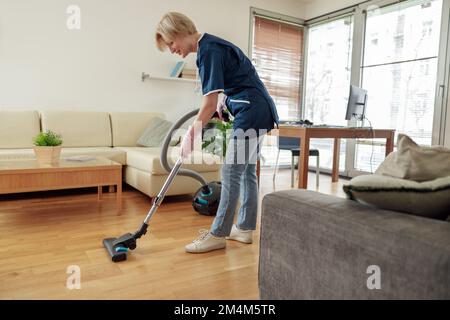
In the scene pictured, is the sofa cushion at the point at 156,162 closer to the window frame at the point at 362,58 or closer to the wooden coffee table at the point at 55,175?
the wooden coffee table at the point at 55,175

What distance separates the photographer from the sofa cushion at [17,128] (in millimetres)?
3139

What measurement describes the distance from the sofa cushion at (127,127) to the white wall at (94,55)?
27 cm

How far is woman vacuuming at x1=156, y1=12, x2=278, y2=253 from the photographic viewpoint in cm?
163

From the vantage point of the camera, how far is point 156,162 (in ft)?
9.01

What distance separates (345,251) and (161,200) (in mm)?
1230

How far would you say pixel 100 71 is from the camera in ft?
12.6

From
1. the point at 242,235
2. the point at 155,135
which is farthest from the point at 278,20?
the point at 242,235

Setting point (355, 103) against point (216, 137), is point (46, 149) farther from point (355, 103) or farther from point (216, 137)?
point (355, 103)

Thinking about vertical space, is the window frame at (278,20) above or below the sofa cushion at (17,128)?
above

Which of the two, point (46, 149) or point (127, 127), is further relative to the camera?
point (127, 127)

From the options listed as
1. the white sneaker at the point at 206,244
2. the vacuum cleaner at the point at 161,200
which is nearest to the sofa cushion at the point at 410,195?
the vacuum cleaner at the point at 161,200

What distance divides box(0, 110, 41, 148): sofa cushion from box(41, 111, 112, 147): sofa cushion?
0.11 m
